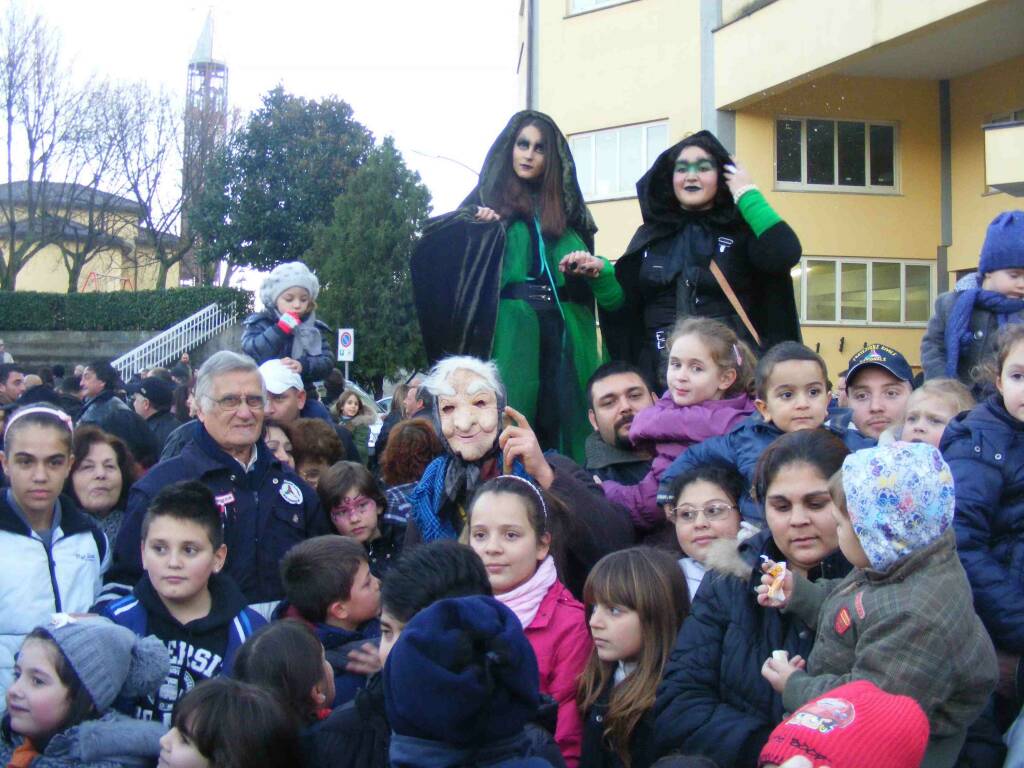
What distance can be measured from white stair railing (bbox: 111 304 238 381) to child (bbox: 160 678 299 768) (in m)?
28.7

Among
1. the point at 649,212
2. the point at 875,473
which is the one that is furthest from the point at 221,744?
the point at 649,212

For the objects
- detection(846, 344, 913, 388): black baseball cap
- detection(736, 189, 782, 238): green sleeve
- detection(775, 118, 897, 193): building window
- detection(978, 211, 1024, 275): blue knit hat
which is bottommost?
detection(846, 344, 913, 388): black baseball cap

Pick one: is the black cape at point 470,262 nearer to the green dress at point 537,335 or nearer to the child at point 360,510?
the green dress at point 537,335

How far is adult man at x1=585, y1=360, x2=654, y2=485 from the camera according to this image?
502 cm

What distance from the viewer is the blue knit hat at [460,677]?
99.7 inches

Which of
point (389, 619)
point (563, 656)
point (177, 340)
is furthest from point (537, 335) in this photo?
point (177, 340)

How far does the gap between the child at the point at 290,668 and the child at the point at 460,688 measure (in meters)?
0.86

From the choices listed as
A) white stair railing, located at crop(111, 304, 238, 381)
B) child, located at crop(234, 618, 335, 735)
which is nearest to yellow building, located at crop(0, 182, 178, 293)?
white stair railing, located at crop(111, 304, 238, 381)

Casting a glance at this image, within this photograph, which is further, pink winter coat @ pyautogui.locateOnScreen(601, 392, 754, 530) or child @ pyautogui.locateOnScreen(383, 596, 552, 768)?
Result: pink winter coat @ pyautogui.locateOnScreen(601, 392, 754, 530)

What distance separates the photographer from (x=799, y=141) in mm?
20203

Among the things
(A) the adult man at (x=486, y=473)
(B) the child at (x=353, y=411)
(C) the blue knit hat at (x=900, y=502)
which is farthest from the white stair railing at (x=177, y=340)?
(C) the blue knit hat at (x=900, y=502)

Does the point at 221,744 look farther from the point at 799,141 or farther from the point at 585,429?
the point at 799,141

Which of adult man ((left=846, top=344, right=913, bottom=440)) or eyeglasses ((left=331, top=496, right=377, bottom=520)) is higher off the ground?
adult man ((left=846, top=344, right=913, bottom=440))

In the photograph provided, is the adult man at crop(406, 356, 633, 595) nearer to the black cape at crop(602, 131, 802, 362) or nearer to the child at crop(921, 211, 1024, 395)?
the black cape at crop(602, 131, 802, 362)
